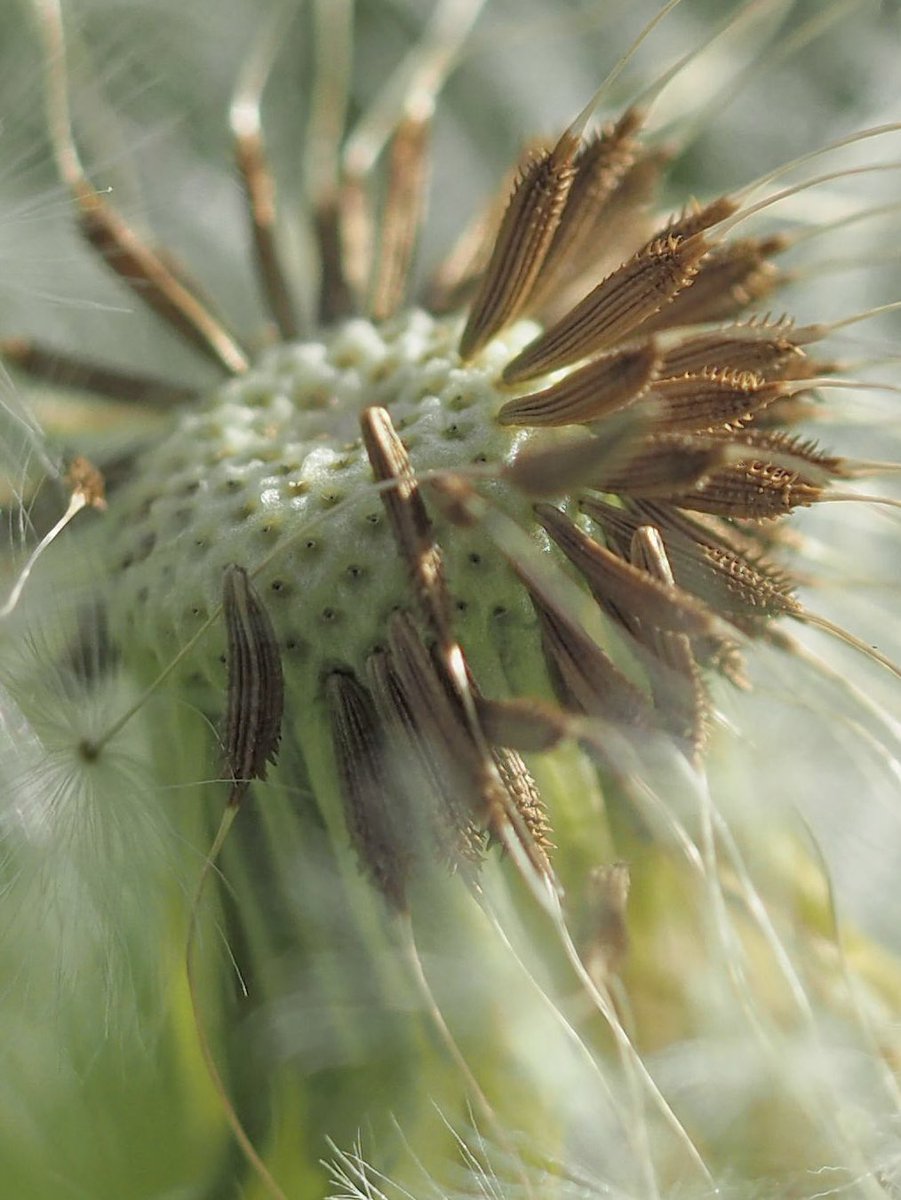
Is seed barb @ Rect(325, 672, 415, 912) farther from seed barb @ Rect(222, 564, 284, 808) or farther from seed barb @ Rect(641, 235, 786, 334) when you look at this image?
seed barb @ Rect(641, 235, 786, 334)

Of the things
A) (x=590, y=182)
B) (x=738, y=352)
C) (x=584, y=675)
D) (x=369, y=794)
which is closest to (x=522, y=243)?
(x=590, y=182)

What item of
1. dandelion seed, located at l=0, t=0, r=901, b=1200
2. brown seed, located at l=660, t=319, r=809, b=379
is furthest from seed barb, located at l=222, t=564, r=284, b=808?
brown seed, located at l=660, t=319, r=809, b=379

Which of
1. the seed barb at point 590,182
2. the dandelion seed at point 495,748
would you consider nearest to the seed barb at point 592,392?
the dandelion seed at point 495,748

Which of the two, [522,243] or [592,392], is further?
[522,243]

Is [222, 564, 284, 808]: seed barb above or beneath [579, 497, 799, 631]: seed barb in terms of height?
beneath

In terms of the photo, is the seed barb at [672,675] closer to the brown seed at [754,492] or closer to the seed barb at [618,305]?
the brown seed at [754,492]

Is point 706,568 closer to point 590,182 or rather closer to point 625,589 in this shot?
point 625,589

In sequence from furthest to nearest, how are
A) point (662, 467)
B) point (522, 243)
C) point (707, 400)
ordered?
point (522, 243) → point (707, 400) → point (662, 467)
